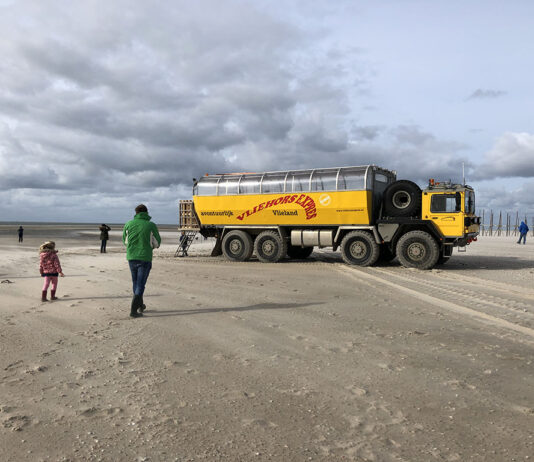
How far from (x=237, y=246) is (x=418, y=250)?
725cm

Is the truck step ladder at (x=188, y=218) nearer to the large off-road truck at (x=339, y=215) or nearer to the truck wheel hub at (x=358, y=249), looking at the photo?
the large off-road truck at (x=339, y=215)

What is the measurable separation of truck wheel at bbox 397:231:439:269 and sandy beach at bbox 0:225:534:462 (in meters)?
5.89

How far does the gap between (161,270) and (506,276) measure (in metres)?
10.9

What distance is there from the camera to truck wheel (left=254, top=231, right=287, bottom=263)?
59.5 ft

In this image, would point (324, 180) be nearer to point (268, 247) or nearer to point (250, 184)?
point (250, 184)

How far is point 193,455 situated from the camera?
10.5ft

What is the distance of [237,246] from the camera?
1908 centimetres

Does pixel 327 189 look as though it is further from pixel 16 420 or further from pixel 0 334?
pixel 16 420

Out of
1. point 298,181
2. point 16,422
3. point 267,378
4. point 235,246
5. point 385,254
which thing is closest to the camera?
point 16,422

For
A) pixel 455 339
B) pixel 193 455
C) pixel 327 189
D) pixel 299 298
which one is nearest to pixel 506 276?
pixel 327 189

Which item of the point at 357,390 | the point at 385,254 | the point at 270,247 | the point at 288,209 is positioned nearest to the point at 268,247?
the point at 270,247

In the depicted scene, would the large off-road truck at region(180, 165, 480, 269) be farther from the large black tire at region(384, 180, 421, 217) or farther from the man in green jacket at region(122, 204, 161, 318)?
the man in green jacket at region(122, 204, 161, 318)

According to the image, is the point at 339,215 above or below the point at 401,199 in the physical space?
below

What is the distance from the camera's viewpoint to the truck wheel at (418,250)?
15.5 m
